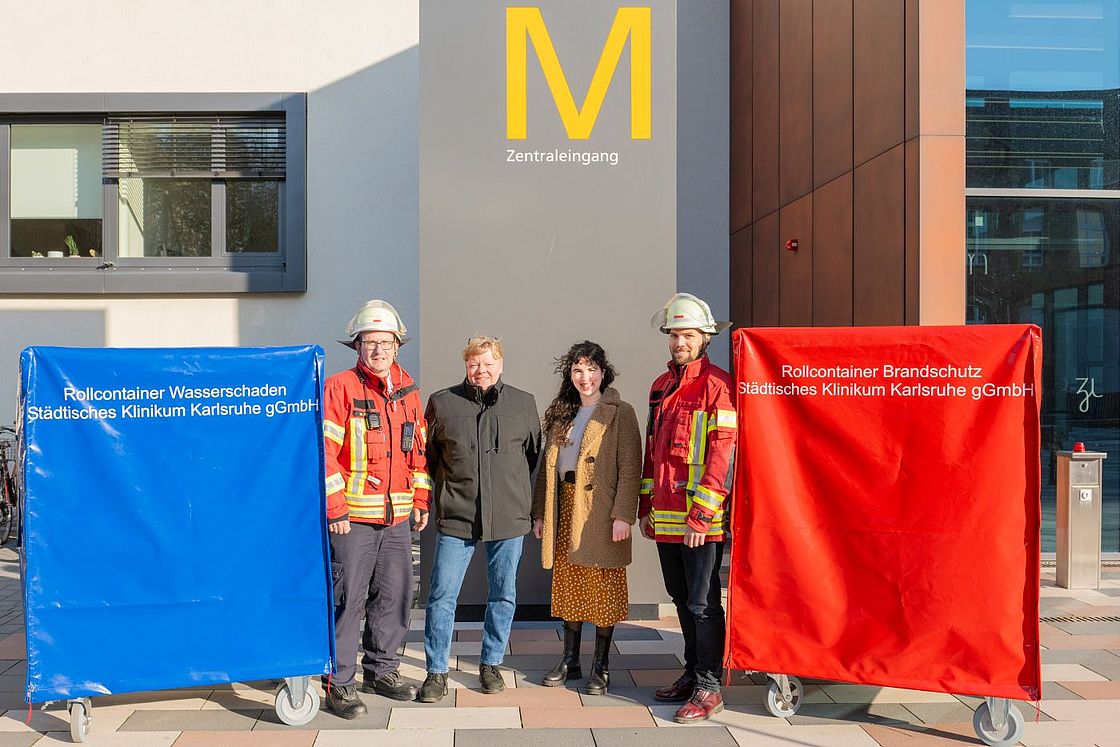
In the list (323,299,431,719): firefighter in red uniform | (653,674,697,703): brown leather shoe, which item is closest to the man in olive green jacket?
(323,299,431,719): firefighter in red uniform

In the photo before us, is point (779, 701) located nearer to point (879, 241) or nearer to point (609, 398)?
point (609, 398)

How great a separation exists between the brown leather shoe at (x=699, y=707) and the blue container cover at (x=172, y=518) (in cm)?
171

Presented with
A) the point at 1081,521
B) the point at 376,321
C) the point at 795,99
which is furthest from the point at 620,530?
the point at 795,99

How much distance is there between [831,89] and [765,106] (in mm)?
1861

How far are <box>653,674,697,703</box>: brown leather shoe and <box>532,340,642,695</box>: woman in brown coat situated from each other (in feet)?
1.00

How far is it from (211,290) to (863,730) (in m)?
7.43

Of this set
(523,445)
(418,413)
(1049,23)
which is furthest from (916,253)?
(418,413)

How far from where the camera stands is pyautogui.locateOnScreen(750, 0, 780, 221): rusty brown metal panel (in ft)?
35.1

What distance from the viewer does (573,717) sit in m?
4.59

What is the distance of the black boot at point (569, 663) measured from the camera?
5.06m

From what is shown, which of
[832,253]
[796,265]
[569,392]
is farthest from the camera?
[796,265]

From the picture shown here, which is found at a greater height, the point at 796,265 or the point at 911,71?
the point at 911,71

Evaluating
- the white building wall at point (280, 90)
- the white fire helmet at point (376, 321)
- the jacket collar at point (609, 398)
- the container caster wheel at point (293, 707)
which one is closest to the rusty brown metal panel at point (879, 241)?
the jacket collar at point (609, 398)

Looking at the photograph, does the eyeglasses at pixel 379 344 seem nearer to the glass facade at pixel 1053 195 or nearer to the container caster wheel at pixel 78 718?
the container caster wheel at pixel 78 718
